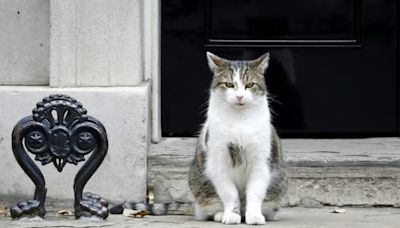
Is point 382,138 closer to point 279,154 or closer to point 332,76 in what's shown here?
point 332,76

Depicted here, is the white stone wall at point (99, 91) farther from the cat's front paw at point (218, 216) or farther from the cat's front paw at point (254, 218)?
the cat's front paw at point (254, 218)

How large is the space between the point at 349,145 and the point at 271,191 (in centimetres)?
124

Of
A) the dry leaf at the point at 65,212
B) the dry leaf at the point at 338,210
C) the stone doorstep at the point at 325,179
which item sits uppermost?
the stone doorstep at the point at 325,179

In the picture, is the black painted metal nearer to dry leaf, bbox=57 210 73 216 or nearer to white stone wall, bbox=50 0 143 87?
dry leaf, bbox=57 210 73 216

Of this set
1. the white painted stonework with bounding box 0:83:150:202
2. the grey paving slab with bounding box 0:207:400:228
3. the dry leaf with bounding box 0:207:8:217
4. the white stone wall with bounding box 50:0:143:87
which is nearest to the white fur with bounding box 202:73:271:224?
the grey paving slab with bounding box 0:207:400:228

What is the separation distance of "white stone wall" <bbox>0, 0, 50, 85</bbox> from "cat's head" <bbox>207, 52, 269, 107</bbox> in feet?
4.38

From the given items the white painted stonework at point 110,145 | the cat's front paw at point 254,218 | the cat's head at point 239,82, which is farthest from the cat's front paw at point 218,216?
the white painted stonework at point 110,145

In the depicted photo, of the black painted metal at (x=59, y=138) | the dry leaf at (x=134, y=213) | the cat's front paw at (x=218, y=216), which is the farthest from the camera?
the dry leaf at (x=134, y=213)

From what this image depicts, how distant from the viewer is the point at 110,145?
258 inches

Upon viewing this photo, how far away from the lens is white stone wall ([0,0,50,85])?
6.77 meters

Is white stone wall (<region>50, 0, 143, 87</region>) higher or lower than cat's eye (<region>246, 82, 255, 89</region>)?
higher

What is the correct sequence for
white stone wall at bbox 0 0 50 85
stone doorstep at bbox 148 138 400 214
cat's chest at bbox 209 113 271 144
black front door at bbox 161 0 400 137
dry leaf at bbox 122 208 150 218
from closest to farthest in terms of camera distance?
cat's chest at bbox 209 113 271 144
dry leaf at bbox 122 208 150 218
stone doorstep at bbox 148 138 400 214
white stone wall at bbox 0 0 50 85
black front door at bbox 161 0 400 137

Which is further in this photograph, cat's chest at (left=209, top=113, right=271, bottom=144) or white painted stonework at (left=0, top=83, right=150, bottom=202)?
white painted stonework at (left=0, top=83, right=150, bottom=202)

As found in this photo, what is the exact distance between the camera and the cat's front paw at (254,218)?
580 centimetres
